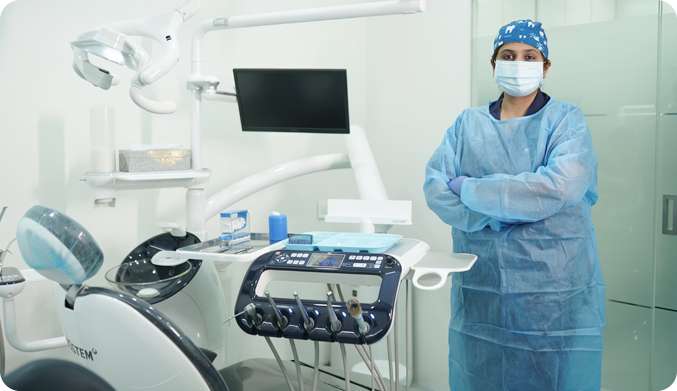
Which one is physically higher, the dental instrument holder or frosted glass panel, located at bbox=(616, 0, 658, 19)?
frosted glass panel, located at bbox=(616, 0, 658, 19)

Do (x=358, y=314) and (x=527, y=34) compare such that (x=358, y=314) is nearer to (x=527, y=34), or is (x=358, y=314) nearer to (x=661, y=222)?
(x=527, y=34)

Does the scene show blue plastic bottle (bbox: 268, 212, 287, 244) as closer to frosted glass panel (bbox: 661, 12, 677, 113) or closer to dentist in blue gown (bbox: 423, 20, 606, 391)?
dentist in blue gown (bbox: 423, 20, 606, 391)

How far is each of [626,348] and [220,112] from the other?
2138mm

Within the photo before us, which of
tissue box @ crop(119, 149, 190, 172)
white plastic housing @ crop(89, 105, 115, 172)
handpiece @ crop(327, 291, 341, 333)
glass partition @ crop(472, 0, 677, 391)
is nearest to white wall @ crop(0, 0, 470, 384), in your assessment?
white plastic housing @ crop(89, 105, 115, 172)

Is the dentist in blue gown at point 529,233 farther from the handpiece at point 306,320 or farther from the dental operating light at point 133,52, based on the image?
the dental operating light at point 133,52

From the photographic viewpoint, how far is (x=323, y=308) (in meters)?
1.28

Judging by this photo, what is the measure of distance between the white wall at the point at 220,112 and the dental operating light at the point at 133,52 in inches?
13.4

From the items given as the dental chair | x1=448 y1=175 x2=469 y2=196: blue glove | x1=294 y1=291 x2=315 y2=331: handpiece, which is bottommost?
x1=294 y1=291 x2=315 y2=331: handpiece

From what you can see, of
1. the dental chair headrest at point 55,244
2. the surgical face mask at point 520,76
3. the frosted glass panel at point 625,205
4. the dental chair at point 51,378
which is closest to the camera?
the dental chair at point 51,378

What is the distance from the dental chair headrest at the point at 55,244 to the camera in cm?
108

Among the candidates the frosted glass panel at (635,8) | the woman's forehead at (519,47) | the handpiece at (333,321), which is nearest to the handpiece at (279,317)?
the handpiece at (333,321)

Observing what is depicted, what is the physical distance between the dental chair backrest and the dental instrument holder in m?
0.19

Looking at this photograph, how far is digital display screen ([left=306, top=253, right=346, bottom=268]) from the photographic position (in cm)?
138

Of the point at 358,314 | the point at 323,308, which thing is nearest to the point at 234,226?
the point at 323,308
